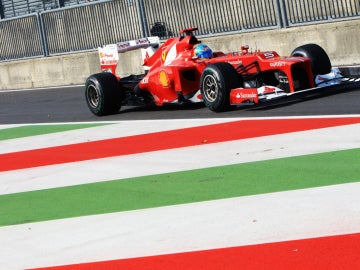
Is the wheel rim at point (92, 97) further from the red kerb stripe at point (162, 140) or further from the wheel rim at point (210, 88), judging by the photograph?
the red kerb stripe at point (162, 140)

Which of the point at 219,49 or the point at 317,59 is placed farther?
the point at 219,49

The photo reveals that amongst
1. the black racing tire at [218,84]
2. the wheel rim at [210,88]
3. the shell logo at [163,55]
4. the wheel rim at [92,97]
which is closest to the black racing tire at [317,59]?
the black racing tire at [218,84]

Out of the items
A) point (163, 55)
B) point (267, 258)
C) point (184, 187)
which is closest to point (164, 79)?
point (163, 55)

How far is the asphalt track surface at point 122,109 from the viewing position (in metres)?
12.1

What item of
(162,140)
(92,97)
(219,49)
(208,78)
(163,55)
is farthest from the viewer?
(219,49)

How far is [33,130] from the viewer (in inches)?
577

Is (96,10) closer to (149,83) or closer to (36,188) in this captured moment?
(149,83)

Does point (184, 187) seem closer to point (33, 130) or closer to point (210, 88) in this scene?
point (210, 88)

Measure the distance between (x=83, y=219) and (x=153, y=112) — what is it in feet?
22.7

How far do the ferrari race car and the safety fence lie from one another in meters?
3.50

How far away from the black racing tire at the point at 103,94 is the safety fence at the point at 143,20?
443cm

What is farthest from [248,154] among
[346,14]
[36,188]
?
[346,14]

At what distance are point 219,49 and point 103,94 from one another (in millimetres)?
4932

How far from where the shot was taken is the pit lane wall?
54.3ft
